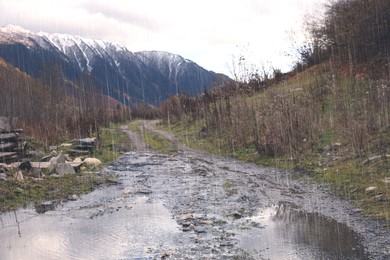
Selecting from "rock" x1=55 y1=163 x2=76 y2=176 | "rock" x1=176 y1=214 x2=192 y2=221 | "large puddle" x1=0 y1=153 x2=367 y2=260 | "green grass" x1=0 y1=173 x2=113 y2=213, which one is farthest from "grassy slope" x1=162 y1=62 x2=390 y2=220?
"rock" x1=55 y1=163 x2=76 y2=176

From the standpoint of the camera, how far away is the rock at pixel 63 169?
39.0ft

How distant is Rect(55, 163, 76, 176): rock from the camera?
1188cm

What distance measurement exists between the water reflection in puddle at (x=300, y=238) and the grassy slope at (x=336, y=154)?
3.64ft

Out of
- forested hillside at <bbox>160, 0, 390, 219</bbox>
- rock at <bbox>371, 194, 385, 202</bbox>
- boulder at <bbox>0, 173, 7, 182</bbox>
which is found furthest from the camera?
forested hillside at <bbox>160, 0, 390, 219</bbox>

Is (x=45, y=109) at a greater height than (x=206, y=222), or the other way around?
(x=45, y=109)

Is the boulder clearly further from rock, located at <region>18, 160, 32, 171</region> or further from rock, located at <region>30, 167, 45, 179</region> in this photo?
rock, located at <region>18, 160, 32, 171</region>

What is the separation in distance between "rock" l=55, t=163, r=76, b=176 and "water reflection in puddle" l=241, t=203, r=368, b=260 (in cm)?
676

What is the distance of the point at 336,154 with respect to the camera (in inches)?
465

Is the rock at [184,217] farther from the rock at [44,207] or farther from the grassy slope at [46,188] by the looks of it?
the grassy slope at [46,188]

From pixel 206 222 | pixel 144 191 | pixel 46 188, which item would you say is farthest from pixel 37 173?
pixel 206 222

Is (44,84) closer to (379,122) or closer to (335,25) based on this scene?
(335,25)

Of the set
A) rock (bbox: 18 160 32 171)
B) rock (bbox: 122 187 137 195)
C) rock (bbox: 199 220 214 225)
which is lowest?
rock (bbox: 199 220 214 225)

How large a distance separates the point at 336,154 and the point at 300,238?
6422mm

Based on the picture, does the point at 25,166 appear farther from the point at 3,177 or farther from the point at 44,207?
the point at 44,207
